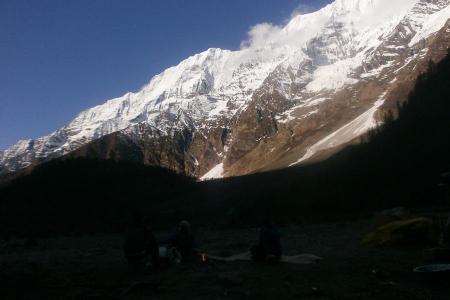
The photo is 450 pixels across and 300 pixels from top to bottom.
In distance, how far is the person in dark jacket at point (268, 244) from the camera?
19062 millimetres

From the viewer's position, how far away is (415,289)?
523 inches

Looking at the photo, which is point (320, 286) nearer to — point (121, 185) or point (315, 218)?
point (315, 218)

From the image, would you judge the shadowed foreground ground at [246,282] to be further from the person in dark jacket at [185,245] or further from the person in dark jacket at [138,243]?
the person in dark jacket at [185,245]

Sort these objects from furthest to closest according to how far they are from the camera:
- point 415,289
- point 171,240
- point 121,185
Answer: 1. point 121,185
2. point 171,240
3. point 415,289

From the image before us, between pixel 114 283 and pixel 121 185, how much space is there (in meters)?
98.8

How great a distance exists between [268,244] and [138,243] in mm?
4588

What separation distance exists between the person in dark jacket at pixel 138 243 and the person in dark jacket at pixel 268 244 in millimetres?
3749

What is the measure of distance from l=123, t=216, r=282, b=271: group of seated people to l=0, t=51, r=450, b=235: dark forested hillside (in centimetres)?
4060

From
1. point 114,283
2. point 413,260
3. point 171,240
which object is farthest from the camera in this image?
point 171,240

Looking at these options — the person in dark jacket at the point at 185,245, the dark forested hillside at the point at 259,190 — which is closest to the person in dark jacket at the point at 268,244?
the person in dark jacket at the point at 185,245

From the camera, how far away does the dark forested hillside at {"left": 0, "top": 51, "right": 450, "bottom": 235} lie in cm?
7219

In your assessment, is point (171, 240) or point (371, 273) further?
point (171, 240)

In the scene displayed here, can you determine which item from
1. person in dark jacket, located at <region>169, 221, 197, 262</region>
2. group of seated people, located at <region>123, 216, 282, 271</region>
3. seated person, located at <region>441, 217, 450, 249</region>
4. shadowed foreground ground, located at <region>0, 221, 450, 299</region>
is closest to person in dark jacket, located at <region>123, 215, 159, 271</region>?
group of seated people, located at <region>123, 216, 282, 271</region>

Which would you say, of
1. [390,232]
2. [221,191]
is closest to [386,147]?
[221,191]
